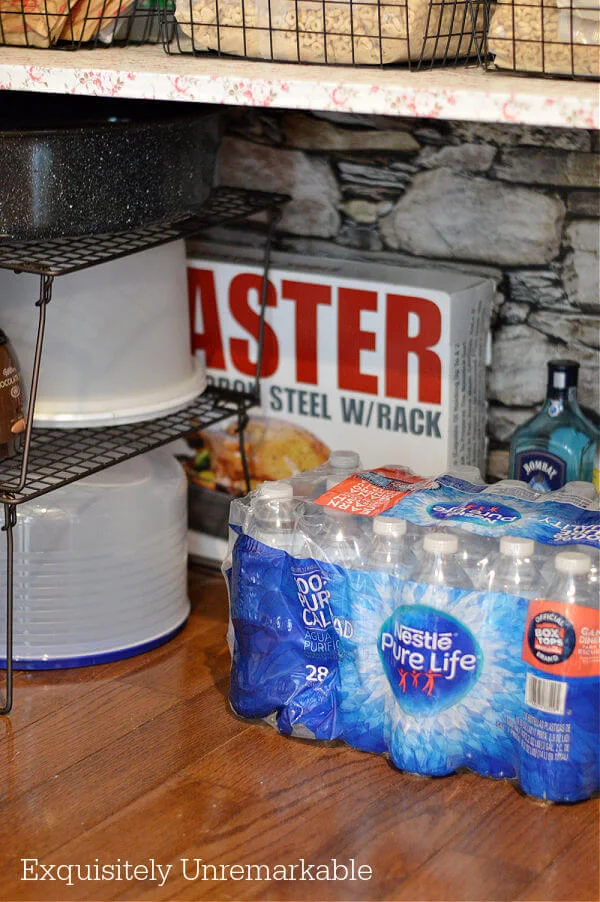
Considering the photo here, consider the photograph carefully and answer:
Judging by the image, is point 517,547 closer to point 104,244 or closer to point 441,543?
point 441,543

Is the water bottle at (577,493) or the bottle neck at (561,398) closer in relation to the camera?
the water bottle at (577,493)

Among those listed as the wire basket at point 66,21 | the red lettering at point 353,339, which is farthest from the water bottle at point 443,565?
the wire basket at point 66,21

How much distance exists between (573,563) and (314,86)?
0.50m

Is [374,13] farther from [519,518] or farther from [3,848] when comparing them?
[3,848]

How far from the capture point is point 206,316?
1743mm

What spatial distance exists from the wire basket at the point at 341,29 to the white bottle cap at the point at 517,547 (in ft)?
1.54

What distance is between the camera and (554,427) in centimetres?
151

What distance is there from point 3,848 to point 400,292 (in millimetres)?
791

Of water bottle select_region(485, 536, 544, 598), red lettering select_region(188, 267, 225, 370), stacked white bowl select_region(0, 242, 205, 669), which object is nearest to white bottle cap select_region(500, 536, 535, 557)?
water bottle select_region(485, 536, 544, 598)

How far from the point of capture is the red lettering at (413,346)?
1.56 m

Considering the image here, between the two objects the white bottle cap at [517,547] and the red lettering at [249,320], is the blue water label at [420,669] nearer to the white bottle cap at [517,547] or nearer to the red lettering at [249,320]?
the white bottle cap at [517,547]

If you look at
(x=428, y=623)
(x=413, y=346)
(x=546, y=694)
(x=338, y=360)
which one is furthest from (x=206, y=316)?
(x=546, y=694)

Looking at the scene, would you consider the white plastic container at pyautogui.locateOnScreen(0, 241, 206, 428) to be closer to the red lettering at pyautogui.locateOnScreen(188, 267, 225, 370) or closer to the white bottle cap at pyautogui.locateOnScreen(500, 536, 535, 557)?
the red lettering at pyautogui.locateOnScreen(188, 267, 225, 370)

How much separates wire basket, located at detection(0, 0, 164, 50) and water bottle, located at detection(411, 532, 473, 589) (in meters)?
0.65
